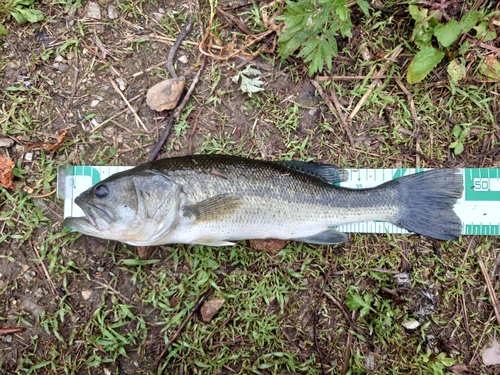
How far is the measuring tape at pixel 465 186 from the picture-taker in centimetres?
384

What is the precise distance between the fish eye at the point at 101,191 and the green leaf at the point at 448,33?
11.3ft

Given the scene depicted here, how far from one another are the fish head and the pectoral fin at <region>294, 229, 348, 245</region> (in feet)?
4.19

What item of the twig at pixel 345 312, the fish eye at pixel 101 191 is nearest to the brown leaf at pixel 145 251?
the fish eye at pixel 101 191

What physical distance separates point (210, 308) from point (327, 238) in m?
1.31

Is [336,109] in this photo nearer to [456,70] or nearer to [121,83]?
[456,70]

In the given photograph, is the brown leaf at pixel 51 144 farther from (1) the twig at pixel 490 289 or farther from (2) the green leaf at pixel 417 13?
(1) the twig at pixel 490 289

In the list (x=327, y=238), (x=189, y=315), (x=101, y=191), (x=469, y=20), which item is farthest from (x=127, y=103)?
(x=469, y=20)

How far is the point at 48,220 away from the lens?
12.6 ft

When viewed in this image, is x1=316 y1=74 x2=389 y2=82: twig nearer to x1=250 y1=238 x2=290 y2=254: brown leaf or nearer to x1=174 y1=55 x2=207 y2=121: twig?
x1=174 y1=55 x2=207 y2=121: twig

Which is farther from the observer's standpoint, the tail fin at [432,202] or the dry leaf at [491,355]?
the dry leaf at [491,355]

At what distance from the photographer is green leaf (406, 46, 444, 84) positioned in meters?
3.87

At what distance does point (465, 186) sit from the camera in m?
3.93

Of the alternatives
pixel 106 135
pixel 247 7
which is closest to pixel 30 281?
pixel 106 135

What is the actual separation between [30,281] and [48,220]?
0.61 meters
